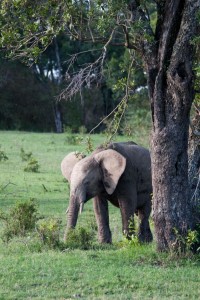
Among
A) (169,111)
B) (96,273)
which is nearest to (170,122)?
(169,111)

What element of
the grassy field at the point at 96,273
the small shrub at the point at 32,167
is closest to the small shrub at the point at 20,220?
the grassy field at the point at 96,273

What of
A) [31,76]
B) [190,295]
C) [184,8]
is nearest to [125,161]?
[184,8]

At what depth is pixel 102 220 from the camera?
11797 mm

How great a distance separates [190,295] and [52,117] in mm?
45067

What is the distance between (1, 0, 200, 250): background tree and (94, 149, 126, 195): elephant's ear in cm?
245

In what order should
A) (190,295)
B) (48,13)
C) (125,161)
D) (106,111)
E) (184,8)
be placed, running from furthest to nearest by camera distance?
(106,111)
(125,161)
(48,13)
(184,8)
(190,295)

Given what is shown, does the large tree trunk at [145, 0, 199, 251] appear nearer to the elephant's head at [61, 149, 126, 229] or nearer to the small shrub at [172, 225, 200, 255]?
the small shrub at [172, 225, 200, 255]

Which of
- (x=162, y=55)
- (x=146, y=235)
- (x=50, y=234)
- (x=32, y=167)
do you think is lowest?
(x=32, y=167)

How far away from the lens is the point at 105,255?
369 inches

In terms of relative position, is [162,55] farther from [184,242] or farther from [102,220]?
[102,220]

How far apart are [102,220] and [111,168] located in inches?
30.3

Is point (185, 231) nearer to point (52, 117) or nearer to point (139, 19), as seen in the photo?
point (139, 19)

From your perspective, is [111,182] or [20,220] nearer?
[20,220]

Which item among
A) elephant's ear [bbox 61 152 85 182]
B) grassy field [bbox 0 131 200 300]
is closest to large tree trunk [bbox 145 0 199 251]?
grassy field [bbox 0 131 200 300]
